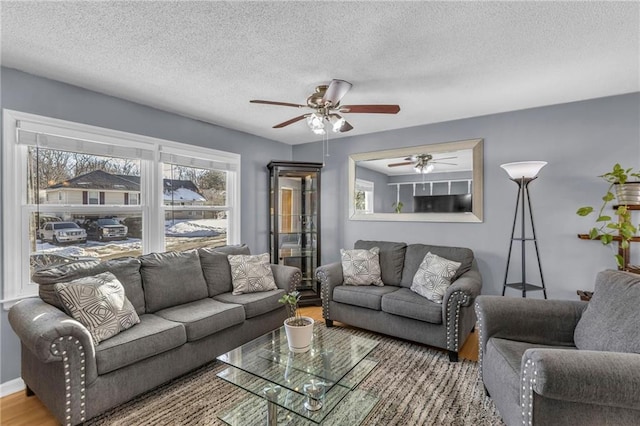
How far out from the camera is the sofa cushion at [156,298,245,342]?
2467mm

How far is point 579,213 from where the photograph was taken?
9.41 feet

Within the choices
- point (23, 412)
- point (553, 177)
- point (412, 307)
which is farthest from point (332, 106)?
point (23, 412)

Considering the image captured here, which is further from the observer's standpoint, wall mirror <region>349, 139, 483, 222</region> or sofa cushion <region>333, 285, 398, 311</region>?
wall mirror <region>349, 139, 483, 222</region>

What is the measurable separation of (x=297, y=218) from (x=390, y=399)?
9.24 feet

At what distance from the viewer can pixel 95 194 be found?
294 centimetres

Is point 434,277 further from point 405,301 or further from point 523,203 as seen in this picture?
point 523,203

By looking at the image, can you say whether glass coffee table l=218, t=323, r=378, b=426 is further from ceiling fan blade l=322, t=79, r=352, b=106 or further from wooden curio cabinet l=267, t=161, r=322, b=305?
wooden curio cabinet l=267, t=161, r=322, b=305

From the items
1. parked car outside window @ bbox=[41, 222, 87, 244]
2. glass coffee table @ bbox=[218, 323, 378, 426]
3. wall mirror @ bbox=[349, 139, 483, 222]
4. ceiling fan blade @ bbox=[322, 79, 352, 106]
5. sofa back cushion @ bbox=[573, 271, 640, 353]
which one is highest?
ceiling fan blade @ bbox=[322, 79, 352, 106]

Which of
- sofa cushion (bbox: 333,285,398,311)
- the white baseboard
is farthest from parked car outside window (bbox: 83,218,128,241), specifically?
sofa cushion (bbox: 333,285,398,311)

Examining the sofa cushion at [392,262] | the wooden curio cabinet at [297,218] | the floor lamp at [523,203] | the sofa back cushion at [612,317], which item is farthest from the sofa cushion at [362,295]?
the sofa back cushion at [612,317]

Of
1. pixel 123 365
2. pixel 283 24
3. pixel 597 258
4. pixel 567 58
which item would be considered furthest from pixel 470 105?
pixel 123 365

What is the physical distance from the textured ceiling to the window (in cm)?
48

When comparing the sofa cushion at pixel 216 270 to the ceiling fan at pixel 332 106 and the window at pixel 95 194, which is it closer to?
the window at pixel 95 194

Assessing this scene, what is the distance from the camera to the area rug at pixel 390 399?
2008 millimetres
